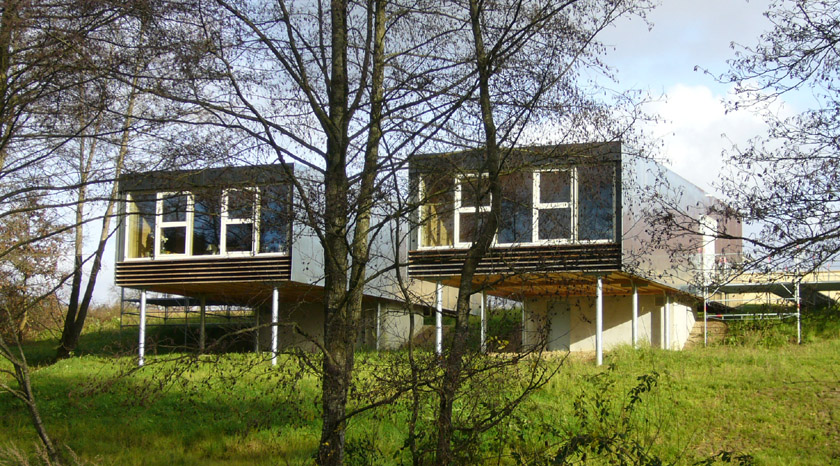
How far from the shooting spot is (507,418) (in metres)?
8.99

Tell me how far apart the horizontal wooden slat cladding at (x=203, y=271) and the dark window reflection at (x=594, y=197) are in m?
10.4

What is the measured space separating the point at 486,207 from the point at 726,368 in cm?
955

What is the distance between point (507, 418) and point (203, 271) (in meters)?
12.2

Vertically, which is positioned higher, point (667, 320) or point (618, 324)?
point (667, 320)

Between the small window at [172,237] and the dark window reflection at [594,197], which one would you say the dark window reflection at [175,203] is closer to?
the dark window reflection at [594,197]

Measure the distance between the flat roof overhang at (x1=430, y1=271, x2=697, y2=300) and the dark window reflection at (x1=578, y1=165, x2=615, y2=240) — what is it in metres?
0.57

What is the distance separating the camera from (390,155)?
7.30 metres

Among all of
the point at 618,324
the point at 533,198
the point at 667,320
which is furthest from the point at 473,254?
the point at 618,324

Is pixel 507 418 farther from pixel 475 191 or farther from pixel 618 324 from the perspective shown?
pixel 618 324

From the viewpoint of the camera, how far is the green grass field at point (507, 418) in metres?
7.88

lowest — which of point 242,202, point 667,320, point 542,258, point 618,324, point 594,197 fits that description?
point 618,324

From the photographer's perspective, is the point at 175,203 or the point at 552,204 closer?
the point at 175,203

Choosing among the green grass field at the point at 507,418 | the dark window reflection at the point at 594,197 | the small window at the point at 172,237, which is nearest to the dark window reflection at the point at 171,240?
the small window at the point at 172,237

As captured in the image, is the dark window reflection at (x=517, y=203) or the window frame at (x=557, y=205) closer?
the dark window reflection at (x=517, y=203)
